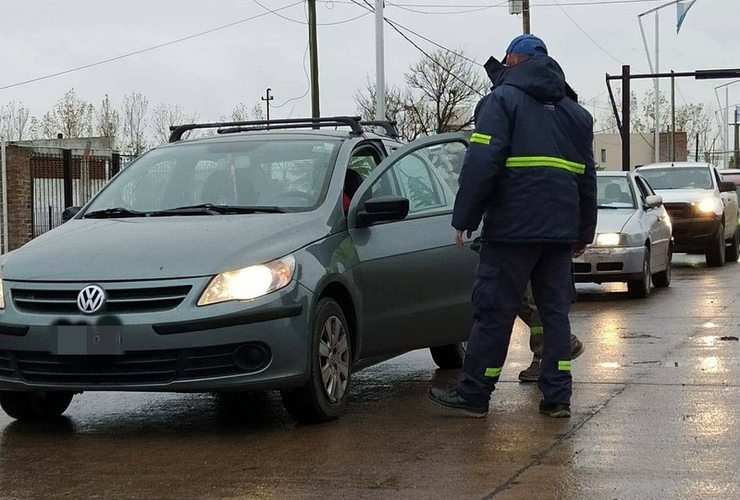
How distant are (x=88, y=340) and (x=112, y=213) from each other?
1.40 metres

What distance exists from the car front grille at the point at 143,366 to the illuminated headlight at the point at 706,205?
49.5ft

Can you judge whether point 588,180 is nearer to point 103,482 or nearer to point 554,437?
point 554,437

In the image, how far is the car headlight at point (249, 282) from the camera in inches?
236

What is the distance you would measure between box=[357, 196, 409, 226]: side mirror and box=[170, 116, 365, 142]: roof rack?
1.03m

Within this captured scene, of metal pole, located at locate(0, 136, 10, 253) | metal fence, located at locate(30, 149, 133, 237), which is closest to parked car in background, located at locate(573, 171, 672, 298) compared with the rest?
metal fence, located at locate(30, 149, 133, 237)

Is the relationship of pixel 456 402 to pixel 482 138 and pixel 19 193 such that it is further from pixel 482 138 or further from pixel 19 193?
pixel 19 193

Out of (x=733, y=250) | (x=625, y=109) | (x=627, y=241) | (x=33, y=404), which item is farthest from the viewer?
(x=625, y=109)

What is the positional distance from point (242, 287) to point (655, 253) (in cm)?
1016

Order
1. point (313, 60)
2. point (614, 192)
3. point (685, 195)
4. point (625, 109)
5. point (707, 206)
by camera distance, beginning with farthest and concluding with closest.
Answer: point (625, 109), point (313, 60), point (685, 195), point (707, 206), point (614, 192)

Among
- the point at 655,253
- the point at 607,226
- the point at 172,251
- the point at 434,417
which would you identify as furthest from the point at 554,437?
the point at 655,253

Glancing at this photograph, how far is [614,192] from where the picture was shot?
15805mm

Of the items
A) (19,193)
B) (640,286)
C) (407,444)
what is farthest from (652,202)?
(19,193)

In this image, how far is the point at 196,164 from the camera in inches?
293

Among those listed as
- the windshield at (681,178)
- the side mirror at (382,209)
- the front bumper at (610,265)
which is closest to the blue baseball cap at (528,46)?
the side mirror at (382,209)
